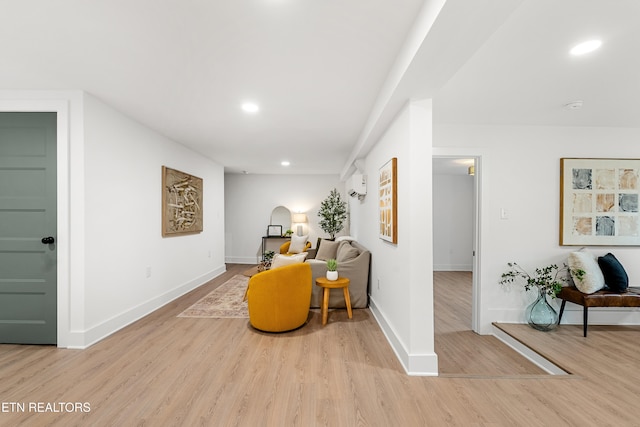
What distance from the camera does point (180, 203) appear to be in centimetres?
451

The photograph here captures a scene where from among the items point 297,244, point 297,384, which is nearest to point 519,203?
point 297,384

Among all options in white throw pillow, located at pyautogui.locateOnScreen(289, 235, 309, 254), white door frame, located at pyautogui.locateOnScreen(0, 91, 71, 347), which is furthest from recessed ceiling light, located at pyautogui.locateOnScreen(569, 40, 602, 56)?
white throw pillow, located at pyautogui.locateOnScreen(289, 235, 309, 254)

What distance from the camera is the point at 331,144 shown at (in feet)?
14.9

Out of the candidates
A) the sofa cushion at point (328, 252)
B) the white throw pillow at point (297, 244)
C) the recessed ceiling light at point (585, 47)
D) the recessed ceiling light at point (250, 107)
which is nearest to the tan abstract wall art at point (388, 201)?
the recessed ceiling light at point (585, 47)

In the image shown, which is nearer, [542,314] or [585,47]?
[585,47]

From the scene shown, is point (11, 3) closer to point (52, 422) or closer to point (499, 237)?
point (52, 422)

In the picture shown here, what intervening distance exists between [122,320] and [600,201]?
5.71 metres

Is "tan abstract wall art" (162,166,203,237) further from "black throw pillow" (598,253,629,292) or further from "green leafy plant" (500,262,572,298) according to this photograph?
"black throw pillow" (598,253,629,292)

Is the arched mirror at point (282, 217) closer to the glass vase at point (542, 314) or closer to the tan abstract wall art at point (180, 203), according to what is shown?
the tan abstract wall art at point (180, 203)

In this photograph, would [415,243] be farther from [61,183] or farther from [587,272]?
[61,183]

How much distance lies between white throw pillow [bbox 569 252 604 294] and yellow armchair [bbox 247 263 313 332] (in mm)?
2985

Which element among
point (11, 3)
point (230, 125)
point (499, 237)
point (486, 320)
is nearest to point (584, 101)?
point (499, 237)

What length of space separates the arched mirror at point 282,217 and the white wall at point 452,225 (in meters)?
3.77

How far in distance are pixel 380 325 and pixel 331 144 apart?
9.06 ft
